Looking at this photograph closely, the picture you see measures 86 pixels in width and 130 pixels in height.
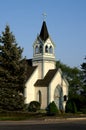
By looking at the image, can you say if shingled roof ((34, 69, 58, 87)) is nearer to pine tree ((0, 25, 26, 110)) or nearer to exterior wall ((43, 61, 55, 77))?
exterior wall ((43, 61, 55, 77))

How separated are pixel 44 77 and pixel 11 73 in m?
15.2

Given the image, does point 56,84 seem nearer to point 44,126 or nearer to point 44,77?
point 44,77

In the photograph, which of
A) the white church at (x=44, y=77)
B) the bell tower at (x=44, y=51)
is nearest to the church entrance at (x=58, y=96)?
the white church at (x=44, y=77)

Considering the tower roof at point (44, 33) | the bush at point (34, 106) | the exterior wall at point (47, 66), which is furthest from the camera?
the tower roof at point (44, 33)

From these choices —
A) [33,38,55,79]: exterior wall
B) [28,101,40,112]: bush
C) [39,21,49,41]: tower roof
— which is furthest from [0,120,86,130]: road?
[39,21,49,41]: tower roof

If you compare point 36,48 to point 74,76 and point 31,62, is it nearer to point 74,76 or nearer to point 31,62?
point 31,62

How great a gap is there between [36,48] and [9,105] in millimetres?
20742

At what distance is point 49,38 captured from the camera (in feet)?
226

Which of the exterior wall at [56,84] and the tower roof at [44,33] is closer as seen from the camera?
the exterior wall at [56,84]

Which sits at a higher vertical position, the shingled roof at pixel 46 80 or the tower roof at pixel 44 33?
the tower roof at pixel 44 33

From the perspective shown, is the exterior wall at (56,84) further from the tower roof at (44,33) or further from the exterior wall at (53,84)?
the tower roof at (44,33)

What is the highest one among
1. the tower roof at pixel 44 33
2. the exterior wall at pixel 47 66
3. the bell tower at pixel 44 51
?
the tower roof at pixel 44 33

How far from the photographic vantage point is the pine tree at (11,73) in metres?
50.5

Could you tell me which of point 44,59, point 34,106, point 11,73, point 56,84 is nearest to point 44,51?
point 44,59
